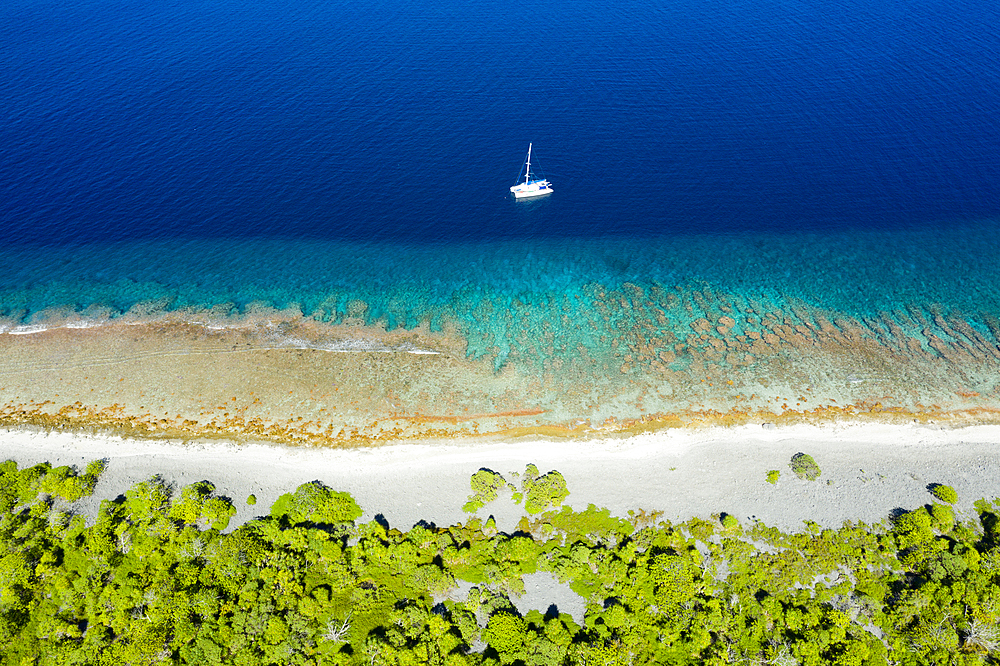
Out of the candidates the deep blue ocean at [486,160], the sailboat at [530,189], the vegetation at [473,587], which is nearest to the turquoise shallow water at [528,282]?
the deep blue ocean at [486,160]

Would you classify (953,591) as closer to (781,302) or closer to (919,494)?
(919,494)

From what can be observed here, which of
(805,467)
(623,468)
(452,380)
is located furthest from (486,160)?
(805,467)

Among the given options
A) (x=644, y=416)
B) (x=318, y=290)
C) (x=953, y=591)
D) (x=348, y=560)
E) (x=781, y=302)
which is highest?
(x=781, y=302)

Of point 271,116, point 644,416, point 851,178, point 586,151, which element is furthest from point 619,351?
point 271,116

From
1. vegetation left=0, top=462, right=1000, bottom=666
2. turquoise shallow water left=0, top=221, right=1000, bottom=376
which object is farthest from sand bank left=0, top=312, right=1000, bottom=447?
vegetation left=0, top=462, right=1000, bottom=666

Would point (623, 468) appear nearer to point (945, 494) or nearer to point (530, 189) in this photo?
point (945, 494)
